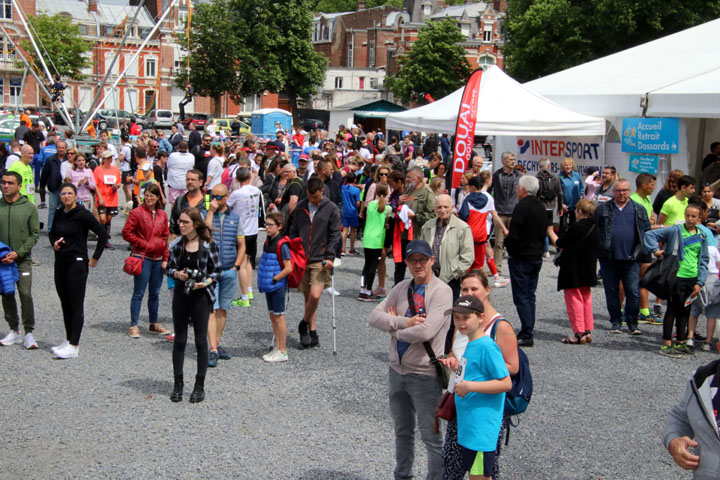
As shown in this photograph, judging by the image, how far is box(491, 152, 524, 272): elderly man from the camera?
12.5 metres

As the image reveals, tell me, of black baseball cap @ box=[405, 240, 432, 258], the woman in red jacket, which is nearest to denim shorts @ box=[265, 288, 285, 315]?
the woman in red jacket

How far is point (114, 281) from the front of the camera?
11.7m

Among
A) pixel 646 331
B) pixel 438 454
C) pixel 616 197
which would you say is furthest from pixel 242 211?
pixel 438 454

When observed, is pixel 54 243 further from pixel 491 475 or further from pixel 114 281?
pixel 491 475

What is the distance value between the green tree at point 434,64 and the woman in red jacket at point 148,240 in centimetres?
5525

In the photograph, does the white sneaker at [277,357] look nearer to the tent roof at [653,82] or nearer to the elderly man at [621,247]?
the elderly man at [621,247]

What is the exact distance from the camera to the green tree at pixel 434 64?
2452 inches

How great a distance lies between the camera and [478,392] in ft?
13.2

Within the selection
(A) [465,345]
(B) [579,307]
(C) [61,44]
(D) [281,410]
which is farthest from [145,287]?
(C) [61,44]

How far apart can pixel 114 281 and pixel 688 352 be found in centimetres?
812

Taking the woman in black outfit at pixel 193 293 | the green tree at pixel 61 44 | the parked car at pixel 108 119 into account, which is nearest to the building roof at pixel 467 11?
the green tree at pixel 61 44

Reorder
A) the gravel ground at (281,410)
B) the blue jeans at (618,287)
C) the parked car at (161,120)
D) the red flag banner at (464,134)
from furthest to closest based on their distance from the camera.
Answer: the parked car at (161,120), the red flag banner at (464,134), the blue jeans at (618,287), the gravel ground at (281,410)

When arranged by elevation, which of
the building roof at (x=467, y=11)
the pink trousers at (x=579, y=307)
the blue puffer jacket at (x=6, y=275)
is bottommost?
the pink trousers at (x=579, y=307)

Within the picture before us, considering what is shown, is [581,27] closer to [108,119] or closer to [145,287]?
[108,119]
